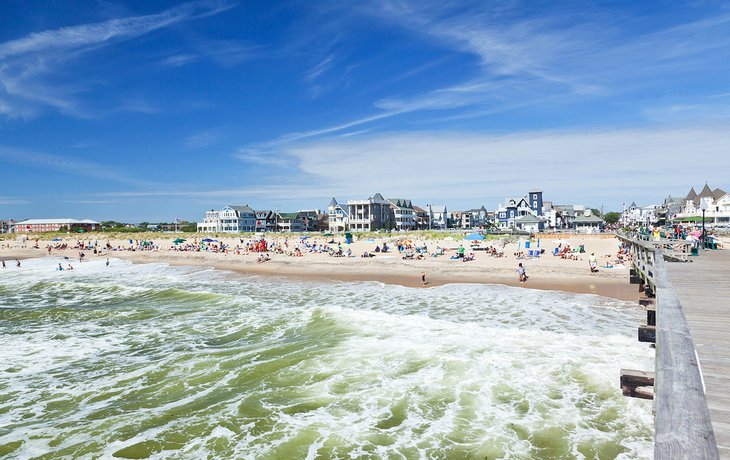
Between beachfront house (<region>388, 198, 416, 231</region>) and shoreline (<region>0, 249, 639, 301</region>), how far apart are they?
71.7m

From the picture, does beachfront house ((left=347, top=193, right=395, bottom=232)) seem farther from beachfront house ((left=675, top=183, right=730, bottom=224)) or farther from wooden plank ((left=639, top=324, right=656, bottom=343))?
Result: wooden plank ((left=639, top=324, right=656, bottom=343))

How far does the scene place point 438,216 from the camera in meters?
142

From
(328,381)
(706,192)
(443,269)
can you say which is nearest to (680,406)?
(328,381)

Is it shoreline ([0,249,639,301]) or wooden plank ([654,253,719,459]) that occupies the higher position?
wooden plank ([654,253,719,459])

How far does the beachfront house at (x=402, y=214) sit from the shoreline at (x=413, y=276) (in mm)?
71704

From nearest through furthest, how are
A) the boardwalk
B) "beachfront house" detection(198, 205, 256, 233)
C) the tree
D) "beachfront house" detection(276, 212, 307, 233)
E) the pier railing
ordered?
the pier railing → the boardwalk → "beachfront house" detection(198, 205, 256, 233) → "beachfront house" detection(276, 212, 307, 233) → the tree

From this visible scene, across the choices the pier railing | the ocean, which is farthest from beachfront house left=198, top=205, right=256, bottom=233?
the pier railing

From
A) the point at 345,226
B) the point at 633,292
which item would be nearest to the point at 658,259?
the point at 633,292

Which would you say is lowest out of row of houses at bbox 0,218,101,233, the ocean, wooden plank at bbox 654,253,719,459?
the ocean

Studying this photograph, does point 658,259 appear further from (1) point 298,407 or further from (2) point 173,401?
(2) point 173,401

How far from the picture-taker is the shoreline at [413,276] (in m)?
25.5

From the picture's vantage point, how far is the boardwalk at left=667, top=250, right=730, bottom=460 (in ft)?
13.0

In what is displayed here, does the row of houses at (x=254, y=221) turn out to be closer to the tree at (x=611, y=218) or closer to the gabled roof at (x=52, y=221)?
the gabled roof at (x=52, y=221)

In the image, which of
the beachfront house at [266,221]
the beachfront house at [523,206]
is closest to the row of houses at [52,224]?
the beachfront house at [266,221]
